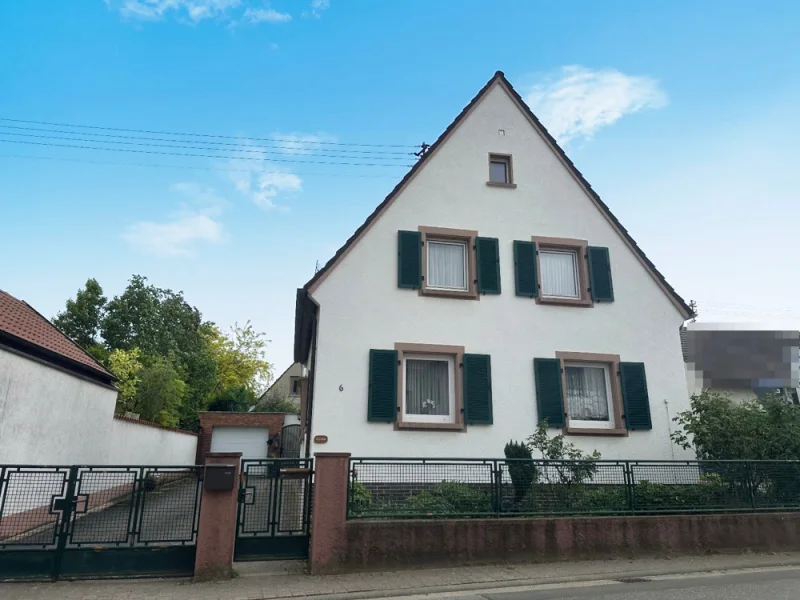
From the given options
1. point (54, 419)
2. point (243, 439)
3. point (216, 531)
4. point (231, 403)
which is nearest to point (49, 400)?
point (54, 419)

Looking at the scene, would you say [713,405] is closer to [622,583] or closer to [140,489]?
[622,583]

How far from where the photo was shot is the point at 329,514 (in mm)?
7324

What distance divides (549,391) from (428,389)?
8.97 feet

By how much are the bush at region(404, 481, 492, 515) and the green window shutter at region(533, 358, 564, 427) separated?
370cm

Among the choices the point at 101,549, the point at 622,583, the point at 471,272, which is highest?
the point at 471,272

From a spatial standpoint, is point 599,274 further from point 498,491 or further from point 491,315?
point 498,491

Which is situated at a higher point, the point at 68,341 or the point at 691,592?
the point at 68,341

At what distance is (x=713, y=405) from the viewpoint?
1091 centimetres

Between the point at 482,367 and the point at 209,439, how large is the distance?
17.2 m

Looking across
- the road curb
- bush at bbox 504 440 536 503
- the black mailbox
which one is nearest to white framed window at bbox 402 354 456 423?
bush at bbox 504 440 536 503

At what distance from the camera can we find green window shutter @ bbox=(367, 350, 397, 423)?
35.3 feet

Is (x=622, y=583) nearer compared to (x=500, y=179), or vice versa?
(x=622, y=583)

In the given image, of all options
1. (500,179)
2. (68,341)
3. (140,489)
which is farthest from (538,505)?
(68,341)

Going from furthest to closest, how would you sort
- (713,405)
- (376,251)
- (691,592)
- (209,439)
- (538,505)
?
(209,439), (376,251), (713,405), (538,505), (691,592)
